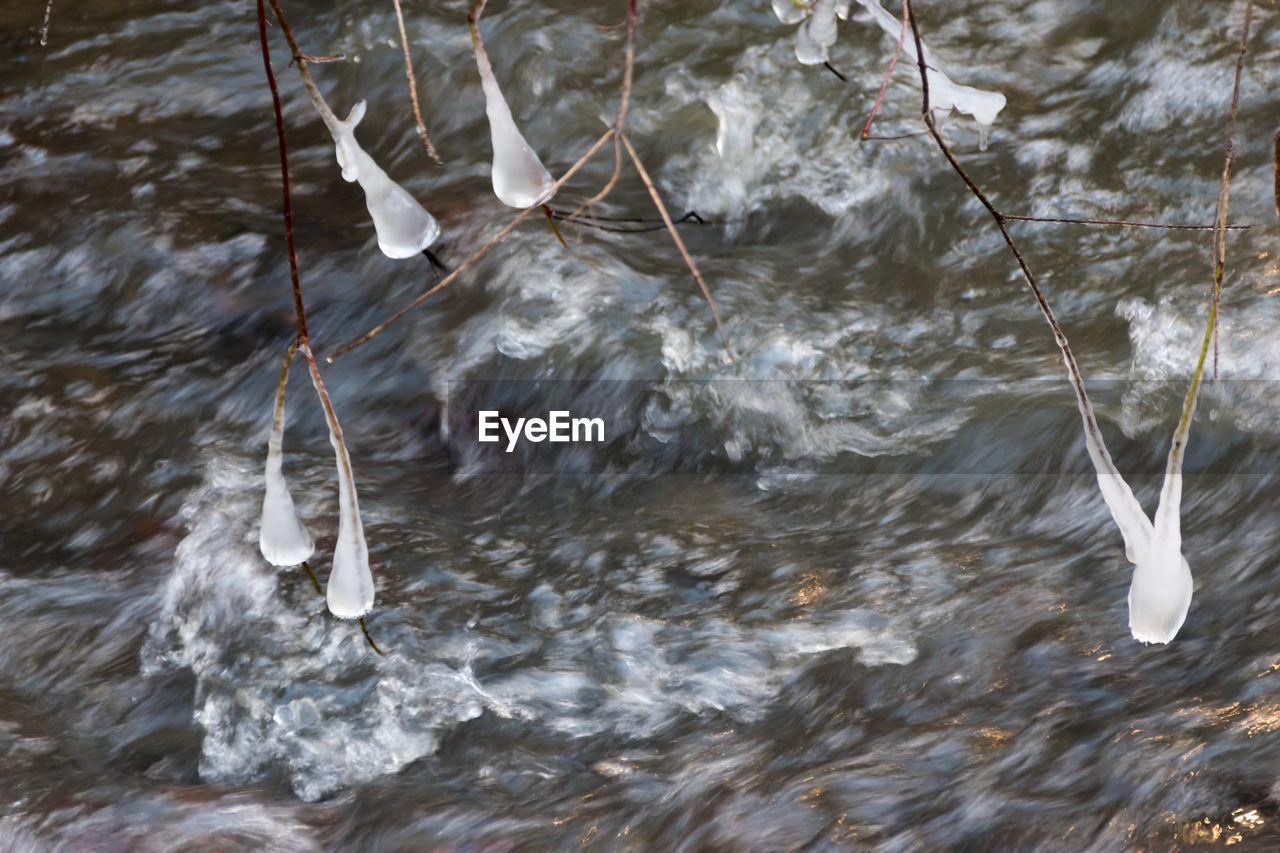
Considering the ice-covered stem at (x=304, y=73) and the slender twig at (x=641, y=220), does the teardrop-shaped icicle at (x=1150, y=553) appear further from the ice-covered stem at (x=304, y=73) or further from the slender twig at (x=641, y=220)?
the slender twig at (x=641, y=220)

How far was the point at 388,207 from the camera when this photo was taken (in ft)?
6.67

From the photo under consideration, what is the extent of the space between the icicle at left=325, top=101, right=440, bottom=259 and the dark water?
3.54ft

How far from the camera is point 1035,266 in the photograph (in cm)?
351

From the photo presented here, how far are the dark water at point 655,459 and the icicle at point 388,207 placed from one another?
1078 millimetres

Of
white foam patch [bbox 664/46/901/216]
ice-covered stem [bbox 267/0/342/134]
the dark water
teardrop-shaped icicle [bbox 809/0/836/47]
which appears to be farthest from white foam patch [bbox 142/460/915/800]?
white foam patch [bbox 664/46/901/216]

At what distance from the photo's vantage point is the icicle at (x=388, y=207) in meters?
1.96

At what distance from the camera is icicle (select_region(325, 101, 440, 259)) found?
196 cm

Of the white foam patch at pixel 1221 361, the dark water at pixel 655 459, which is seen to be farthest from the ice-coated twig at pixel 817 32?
the white foam patch at pixel 1221 361

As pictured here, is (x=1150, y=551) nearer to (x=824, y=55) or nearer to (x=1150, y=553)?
(x=1150, y=553)

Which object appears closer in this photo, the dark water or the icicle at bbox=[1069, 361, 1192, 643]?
the icicle at bbox=[1069, 361, 1192, 643]

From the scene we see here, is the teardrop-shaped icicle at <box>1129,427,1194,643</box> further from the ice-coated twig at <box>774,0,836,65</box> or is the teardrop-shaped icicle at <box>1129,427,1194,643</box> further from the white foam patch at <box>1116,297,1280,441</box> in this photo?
the ice-coated twig at <box>774,0,836,65</box>

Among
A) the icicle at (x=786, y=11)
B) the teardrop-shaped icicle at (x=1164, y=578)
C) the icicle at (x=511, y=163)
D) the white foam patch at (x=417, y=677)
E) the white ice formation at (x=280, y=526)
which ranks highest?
the icicle at (x=786, y=11)

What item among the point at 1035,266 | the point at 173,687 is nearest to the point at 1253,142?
the point at 1035,266

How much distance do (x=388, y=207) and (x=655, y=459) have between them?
1.46m
